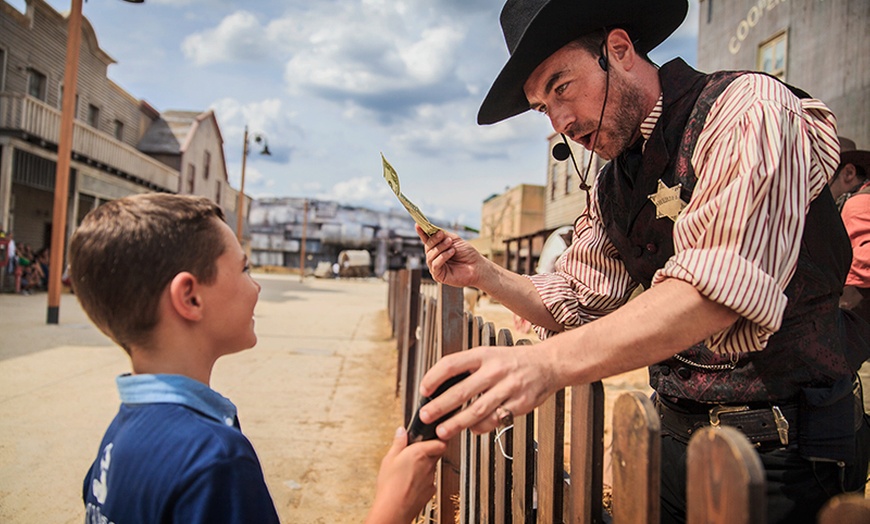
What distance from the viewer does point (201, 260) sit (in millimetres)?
1382

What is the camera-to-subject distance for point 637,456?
3.30 feet

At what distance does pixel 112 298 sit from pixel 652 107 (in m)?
1.63

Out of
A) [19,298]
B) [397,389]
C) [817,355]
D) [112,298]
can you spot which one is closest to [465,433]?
[817,355]

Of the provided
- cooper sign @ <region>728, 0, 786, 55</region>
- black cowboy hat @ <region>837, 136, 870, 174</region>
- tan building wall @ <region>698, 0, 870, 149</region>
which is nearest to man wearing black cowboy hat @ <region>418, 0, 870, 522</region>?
black cowboy hat @ <region>837, 136, 870, 174</region>

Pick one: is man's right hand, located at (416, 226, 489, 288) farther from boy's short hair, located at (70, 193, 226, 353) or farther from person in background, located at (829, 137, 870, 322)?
person in background, located at (829, 137, 870, 322)

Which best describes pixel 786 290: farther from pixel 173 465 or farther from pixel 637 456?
pixel 173 465

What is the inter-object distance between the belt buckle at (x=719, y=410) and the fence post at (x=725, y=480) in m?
0.82

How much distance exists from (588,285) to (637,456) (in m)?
1.16

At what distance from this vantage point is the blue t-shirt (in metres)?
1.12

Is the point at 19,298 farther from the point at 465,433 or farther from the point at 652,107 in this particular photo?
the point at 652,107

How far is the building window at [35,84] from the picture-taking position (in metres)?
18.5

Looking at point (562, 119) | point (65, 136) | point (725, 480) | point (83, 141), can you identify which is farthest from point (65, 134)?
point (725, 480)

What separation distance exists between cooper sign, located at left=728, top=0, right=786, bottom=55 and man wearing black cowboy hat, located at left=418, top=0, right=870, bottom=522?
11.5m

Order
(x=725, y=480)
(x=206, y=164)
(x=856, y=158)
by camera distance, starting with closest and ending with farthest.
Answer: (x=725, y=480) → (x=856, y=158) → (x=206, y=164)
